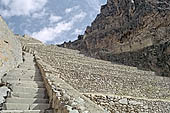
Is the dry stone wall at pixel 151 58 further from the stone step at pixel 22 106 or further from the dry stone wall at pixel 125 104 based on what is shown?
the stone step at pixel 22 106

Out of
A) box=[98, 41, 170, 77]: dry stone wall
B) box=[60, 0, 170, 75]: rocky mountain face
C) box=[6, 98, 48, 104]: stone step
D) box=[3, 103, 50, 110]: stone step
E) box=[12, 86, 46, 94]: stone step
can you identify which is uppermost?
box=[60, 0, 170, 75]: rocky mountain face

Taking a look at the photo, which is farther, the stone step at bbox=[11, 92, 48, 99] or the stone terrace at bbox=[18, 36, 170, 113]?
the stone terrace at bbox=[18, 36, 170, 113]

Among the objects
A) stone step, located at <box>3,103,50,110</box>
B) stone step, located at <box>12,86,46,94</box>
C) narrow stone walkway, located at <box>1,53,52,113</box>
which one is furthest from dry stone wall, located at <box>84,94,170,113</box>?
stone step, located at <box>3,103,50,110</box>

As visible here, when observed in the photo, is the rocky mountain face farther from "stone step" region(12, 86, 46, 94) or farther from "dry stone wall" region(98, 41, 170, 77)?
"stone step" region(12, 86, 46, 94)

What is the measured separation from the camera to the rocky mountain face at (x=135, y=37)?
14.5 meters

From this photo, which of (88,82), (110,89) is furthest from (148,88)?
(88,82)

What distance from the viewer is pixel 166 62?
528 inches

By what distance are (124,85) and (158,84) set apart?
7.75 ft

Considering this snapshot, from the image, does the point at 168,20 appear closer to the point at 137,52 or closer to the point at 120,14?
the point at 137,52

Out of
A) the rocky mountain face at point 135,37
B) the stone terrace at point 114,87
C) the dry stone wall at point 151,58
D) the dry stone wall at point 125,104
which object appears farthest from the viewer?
the rocky mountain face at point 135,37

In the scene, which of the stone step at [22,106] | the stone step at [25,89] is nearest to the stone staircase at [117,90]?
the stone step at [25,89]

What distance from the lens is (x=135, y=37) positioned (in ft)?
60.8

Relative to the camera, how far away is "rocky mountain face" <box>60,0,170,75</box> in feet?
47.4

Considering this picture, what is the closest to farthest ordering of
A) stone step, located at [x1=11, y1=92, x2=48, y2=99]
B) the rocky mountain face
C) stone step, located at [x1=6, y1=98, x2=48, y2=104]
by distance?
stone step, located at [x1=6, y1=98, x2=48, y2=104] → stone step, located at [x1=11, y1=92, x2=48, y2=99] → the rocky mountain face
